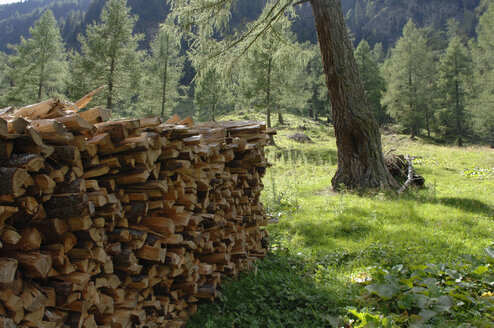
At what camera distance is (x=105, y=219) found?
2.09 m

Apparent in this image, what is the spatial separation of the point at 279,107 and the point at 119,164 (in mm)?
25424

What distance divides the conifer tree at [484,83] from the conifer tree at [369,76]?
9.55 meters

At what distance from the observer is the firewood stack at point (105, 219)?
1649 millimetres

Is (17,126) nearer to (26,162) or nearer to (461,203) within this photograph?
(26,162)

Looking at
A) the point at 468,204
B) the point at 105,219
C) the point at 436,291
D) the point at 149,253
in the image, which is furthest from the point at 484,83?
the point at 105,219

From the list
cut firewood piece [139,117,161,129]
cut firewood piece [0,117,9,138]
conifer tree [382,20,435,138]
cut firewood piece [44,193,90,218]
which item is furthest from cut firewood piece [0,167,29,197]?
conifer tree [382,20,435,138]

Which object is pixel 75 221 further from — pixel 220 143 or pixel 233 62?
pixel 233 62

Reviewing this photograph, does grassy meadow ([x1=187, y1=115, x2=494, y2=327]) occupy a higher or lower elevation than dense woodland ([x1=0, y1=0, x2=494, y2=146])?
lower

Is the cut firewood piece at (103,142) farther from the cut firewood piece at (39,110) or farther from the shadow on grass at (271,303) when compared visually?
the shadow on grass at (271,303)

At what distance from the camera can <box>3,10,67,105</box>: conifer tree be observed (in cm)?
2364

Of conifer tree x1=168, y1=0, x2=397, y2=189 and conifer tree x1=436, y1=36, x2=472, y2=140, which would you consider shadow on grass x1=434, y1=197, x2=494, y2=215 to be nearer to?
conifer tree x1=168, y1=0, x2=397, y2=189

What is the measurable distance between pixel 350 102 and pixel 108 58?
1791 centimetres

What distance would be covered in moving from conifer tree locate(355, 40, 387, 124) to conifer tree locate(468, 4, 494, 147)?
955 cm

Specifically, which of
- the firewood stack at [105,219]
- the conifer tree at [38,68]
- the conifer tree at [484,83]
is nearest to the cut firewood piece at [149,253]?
the firewood stack at [105,219]
